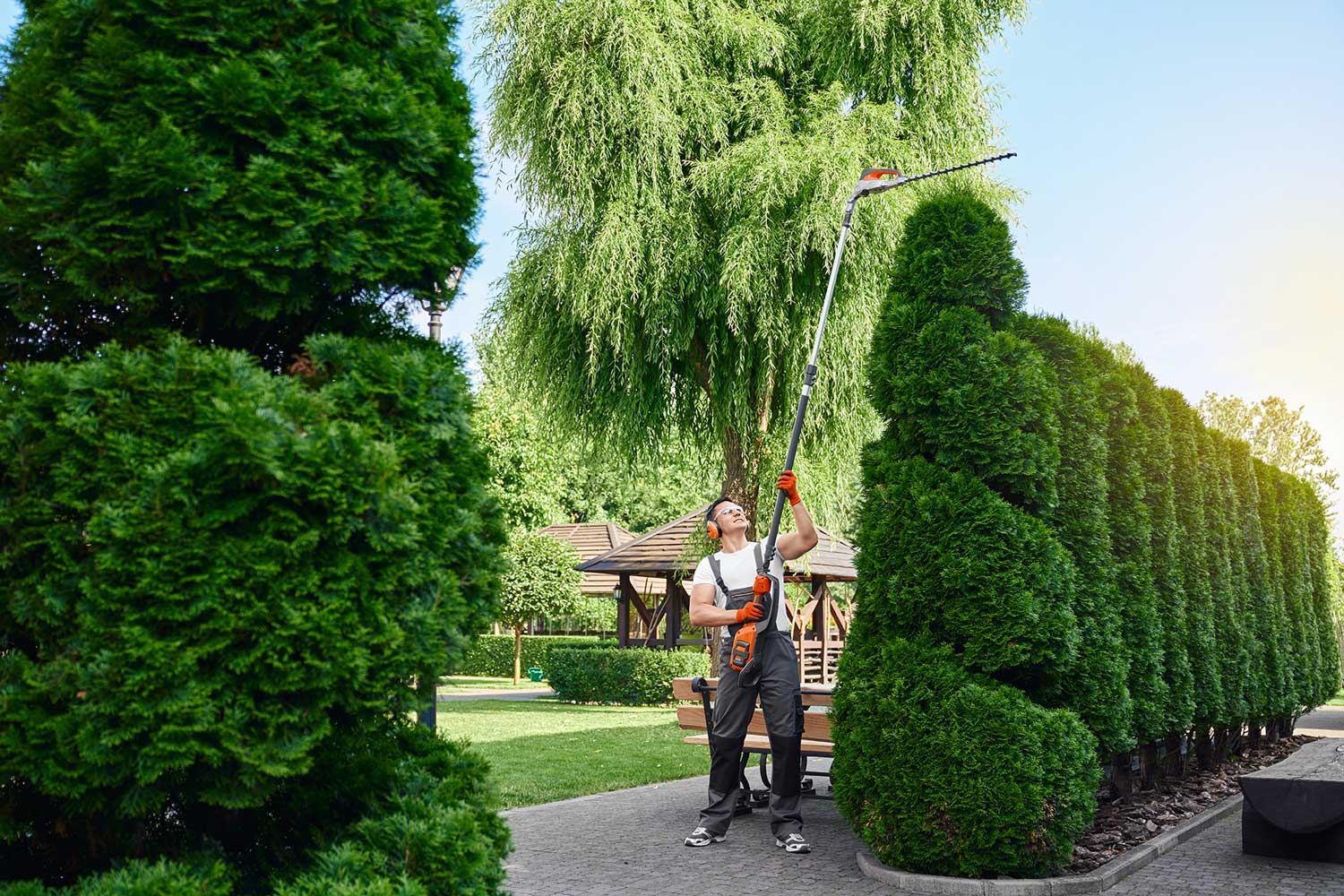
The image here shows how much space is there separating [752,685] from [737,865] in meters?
1.10

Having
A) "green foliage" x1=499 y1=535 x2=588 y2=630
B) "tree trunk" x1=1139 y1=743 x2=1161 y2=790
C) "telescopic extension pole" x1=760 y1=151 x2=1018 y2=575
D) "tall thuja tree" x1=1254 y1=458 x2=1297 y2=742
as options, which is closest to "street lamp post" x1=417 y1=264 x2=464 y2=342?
"telescopic extension pole" x1=760 y1=151 x2=1018 y2=575

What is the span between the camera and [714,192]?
1332 cm

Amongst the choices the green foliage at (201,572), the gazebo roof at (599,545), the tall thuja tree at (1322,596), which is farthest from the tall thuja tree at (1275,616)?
the gazebo roof at (599,545)

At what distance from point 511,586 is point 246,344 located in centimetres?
2452

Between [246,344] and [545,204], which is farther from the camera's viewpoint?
[545,204]

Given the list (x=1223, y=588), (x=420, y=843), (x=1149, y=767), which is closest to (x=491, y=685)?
(x=1223, y=588)

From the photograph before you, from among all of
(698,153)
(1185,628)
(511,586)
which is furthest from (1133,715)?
(511,586)

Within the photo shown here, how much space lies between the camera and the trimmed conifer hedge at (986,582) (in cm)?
596

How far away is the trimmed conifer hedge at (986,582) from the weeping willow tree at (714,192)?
5.21 meters

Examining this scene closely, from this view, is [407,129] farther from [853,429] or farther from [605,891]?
[853,429]

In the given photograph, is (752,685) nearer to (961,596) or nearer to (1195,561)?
(961,596)

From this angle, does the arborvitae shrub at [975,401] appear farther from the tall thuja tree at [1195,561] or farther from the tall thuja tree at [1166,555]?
the tall thuja tree at [1195,561]

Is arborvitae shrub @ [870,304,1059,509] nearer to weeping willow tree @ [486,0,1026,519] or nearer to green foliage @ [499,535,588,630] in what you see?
weeping willow tree @ [486,0,1026,519]

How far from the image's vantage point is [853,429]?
45.8 ft
